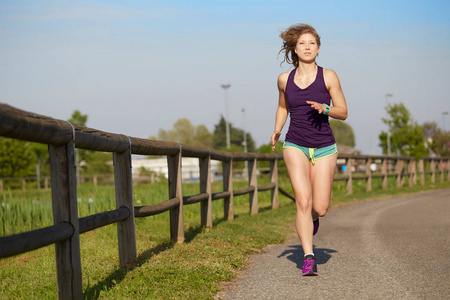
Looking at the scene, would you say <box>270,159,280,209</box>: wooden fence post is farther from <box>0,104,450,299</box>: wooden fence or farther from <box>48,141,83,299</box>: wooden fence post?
<box>48,141,83,299</box>: wooden fence post

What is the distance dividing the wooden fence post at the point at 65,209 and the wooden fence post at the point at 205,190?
419 centimetres

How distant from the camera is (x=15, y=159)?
41.7 m

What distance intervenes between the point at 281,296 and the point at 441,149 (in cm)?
6884

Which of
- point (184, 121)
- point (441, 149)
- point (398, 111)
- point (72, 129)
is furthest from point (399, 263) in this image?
point (184, 121)

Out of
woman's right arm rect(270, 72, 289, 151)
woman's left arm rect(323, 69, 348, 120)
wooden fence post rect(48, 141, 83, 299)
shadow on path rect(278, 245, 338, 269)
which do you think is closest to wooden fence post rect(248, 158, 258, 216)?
shadow on path rect(278, 245, 338, 269)

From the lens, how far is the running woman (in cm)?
507

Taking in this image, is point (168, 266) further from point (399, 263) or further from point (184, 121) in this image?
point (184, 121)

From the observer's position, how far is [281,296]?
13.4 ft

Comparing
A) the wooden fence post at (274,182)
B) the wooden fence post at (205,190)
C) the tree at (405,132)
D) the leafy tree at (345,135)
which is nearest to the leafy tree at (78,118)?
the tree at (405,132)

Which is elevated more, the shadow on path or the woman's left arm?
the woman's left arm

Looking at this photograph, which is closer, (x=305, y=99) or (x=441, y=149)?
(x=305, y=99)

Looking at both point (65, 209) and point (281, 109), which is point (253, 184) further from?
point (65, 209)

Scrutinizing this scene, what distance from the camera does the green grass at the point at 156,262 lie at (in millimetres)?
4141

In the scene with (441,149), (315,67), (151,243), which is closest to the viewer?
(315,67)
